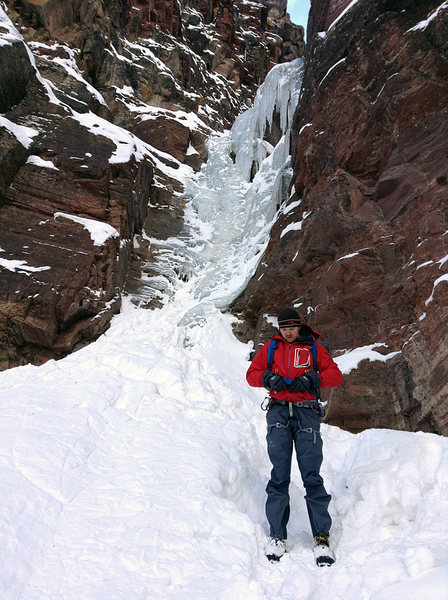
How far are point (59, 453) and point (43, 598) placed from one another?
1674 millimetres

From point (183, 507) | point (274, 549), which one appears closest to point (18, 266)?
point (183, 507)

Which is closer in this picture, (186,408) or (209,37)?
(186,408)

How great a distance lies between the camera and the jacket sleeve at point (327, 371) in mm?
3332

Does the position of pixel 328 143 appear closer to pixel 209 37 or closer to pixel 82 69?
pixel 82 69

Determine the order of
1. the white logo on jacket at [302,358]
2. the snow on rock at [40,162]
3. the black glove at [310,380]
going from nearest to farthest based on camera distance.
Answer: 1. the black glove at [310,380]
2. the white logo on jacket at [302,358]
3. the snow on rock at [40,162]

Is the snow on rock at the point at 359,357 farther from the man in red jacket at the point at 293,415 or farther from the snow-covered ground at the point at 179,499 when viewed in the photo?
the man in red jacket at the point at 293,415

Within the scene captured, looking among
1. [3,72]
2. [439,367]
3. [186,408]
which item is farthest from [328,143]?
[3,72]

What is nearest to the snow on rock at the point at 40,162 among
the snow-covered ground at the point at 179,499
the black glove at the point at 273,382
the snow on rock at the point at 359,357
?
the snow-covered ground at the point at 179,499

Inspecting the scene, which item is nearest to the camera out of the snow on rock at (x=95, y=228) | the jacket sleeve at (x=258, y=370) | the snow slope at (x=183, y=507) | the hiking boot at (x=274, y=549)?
the snow slope at (x=183, y=507)

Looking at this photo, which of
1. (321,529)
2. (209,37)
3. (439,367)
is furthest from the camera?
(209,37)

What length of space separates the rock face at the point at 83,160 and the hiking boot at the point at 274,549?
10209mm

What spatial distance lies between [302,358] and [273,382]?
330 millimetres

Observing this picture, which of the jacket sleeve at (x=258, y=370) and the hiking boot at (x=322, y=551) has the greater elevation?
the jacket sleeve at (x=258, y=370)

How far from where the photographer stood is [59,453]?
388 centimetres
